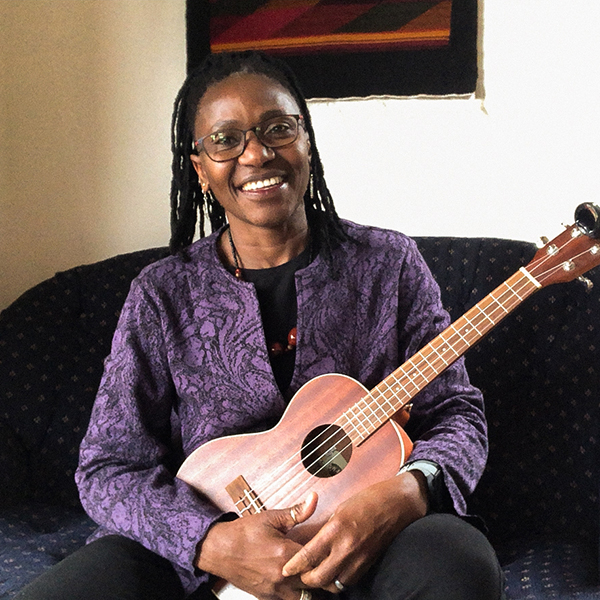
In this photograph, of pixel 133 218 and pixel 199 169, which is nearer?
pixel 199 169

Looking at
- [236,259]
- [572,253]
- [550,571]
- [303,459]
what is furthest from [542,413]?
[236,259]

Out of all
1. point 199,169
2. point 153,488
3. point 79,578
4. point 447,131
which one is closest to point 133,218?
point 199,169

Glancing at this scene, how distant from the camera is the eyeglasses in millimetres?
1420

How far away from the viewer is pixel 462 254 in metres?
1.89

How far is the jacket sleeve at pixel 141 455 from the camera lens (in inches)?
49.6

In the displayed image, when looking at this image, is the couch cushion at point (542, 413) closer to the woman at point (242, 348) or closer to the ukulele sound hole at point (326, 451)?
the woman at point (242, 348)

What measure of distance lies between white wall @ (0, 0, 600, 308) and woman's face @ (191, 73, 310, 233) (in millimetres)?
780

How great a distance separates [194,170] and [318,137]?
0.71m

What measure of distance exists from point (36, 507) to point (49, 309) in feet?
1.67

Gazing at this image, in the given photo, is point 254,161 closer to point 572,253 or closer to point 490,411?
point 572,253

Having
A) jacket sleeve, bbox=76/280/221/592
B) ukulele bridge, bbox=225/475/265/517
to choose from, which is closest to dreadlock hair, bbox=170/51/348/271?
jacket sleeve, bbox=76/280/221/592

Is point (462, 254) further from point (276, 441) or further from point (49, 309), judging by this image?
point (49, 309)

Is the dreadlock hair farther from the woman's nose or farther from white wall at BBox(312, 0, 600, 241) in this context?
white wall at BBox(312, 0, 600, 241)

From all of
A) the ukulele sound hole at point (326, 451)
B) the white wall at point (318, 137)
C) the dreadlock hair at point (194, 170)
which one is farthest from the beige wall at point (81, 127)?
the ukulele sound hole at point (326, 451)
